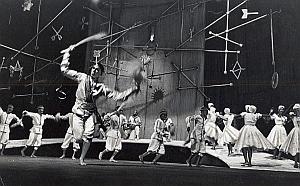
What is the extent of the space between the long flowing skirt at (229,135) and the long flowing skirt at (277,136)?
1.02 feet

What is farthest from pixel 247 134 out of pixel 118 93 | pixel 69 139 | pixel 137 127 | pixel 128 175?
pixel 69 139

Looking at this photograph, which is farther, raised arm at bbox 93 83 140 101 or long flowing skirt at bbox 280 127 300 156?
raised arm at bbox 93 83 140 101

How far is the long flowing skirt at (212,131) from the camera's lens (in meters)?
3.88

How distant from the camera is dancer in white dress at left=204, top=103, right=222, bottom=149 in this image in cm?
386

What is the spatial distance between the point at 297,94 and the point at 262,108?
346 millimetres

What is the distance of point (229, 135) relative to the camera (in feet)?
12.9

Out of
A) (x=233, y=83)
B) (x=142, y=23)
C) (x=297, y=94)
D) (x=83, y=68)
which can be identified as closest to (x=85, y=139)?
(x=83, y=68)

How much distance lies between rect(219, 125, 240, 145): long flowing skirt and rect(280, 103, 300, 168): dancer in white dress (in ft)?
1.46

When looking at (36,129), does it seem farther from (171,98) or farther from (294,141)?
(294,141)

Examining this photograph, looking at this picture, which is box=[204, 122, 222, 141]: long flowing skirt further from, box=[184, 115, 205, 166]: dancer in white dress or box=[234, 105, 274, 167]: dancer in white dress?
box=[234, 105, 274, 167]: dancer in white dress

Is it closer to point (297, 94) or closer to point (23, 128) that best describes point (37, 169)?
point (23, 128)

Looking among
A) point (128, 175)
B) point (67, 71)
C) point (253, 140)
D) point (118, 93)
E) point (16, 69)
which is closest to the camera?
point (128, 175)

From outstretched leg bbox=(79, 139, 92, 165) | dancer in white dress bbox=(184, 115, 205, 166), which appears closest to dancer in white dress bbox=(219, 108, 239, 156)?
dancer in white dress bbox=(184, 115, 205, 166)

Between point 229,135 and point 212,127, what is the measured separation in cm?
18
